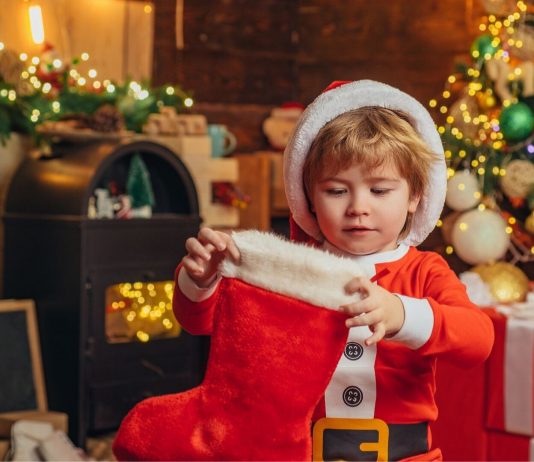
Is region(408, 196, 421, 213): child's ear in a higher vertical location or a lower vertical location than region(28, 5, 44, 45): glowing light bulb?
lower

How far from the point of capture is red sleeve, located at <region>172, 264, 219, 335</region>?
148 cm

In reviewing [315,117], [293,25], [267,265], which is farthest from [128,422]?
[293,25]

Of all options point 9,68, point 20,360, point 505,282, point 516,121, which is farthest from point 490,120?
point 20,360

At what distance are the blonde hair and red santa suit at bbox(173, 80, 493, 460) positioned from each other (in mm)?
20

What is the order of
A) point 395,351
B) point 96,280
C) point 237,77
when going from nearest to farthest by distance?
point 395,351, point 96,280, point 237,77

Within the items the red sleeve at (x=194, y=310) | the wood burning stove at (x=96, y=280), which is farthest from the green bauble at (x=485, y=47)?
the red sleeve at (x=194, y=310)

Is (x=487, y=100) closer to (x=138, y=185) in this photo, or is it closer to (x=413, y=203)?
(x=138, y=185)

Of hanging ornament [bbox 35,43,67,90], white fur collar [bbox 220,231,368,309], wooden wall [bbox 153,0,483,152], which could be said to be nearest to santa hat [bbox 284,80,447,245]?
white fur collar [bbox 220,231,368,309]

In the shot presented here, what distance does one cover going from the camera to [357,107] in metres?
1.48

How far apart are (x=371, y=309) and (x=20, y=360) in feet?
7.46

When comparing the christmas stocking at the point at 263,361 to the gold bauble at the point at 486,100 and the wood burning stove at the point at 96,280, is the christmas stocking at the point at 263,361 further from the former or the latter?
the gold bauble at the point at 486,100

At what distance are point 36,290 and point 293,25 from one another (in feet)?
7.14

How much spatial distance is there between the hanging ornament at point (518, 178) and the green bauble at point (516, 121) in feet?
0.34

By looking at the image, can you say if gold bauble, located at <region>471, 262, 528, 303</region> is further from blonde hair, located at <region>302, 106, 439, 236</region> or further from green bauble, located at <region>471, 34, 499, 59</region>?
blonde hair, located at <region>302, 106, 439, 236</region>
